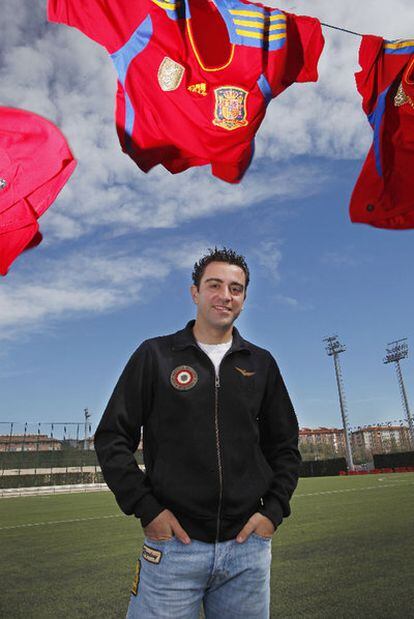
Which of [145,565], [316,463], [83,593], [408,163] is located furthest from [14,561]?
[316,463]

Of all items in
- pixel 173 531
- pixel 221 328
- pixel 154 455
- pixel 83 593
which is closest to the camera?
pixel 173 531

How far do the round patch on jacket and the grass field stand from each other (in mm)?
2684

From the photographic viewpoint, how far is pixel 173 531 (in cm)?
178

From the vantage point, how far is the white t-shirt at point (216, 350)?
6.82 feet

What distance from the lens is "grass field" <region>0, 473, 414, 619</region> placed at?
393 centimetres

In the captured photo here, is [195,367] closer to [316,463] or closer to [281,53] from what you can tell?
[281,53]

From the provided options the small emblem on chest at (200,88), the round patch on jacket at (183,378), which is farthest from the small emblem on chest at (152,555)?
the small emblem on chest at (200,88)

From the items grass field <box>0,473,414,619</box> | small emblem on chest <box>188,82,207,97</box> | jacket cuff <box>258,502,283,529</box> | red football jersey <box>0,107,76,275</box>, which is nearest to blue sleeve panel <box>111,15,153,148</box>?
small emblem on chest <box>188,82,207,97</box>

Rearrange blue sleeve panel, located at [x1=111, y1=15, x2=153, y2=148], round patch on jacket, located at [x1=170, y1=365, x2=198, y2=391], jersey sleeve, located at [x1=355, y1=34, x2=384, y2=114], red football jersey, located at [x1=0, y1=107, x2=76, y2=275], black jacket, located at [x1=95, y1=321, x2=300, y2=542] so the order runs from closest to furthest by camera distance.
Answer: black jacket, located at [x1=95, y1=321, x2=300, y2=542], round patch on jacket, located at [x1=170, y1=365, x2=198, y2=391], blue sleeve panel, located at [x1=111, y1=15, x2=153, y2=148], jersey sleeve, located at [x1=355, y1=34, x2=384, y2=114], red football jersey, located at [x1=0, y1=107, x2=76, y2=275]

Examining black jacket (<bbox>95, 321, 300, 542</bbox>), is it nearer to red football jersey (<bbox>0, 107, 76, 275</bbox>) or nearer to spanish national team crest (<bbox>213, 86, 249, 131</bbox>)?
spanish national team crest (<bbox>213, 86, 249, 131</bbox>)

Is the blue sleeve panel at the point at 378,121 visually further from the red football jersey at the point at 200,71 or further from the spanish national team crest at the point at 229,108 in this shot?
the spanish national team crest at the point at 229,108

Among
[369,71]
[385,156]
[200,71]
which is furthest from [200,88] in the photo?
[385,156]

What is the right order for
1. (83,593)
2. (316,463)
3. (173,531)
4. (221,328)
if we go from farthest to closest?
(316,463)
(83,593)
(221,328)
(173,531)

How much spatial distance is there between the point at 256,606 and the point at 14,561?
566 centimetres
